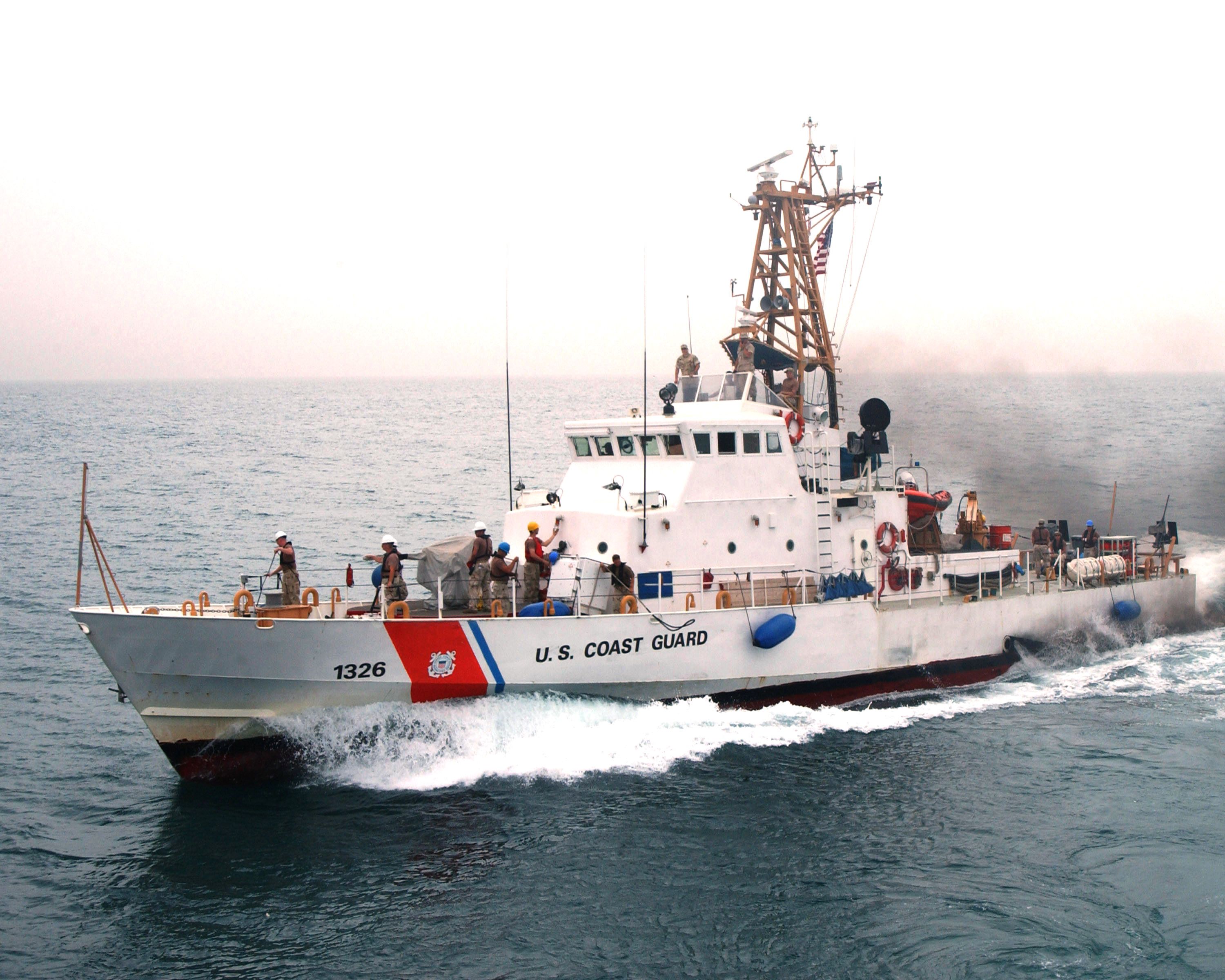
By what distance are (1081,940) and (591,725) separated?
23.3ft

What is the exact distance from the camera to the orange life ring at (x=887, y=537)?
18.8 metres

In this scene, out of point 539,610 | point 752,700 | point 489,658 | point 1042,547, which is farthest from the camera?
point 1042,547

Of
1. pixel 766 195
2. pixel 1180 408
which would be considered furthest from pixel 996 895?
pixel 1180 408

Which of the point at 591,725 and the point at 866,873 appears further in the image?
the point at 591,725

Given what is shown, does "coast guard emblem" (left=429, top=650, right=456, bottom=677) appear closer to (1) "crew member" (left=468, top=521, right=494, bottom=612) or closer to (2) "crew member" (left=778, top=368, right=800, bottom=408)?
(1) "crew member" (left=468, top=521, right=494, bottom=612)

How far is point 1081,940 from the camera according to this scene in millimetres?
9883

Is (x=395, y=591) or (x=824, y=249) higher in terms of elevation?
(x=824, y=249)

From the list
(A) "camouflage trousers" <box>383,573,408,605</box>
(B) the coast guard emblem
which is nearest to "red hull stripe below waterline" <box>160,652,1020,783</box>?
(B) the coast guard emblem

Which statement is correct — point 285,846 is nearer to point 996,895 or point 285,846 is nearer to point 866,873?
point 866,873

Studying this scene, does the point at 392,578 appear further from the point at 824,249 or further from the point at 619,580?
the point at 824,249

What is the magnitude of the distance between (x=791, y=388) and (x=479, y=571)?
7.31 metres

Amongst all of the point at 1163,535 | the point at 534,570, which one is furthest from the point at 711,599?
the point at 1163,535

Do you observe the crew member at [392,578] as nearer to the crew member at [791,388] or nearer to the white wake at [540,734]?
the white wake at [540,734]

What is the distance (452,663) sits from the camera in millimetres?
14125
